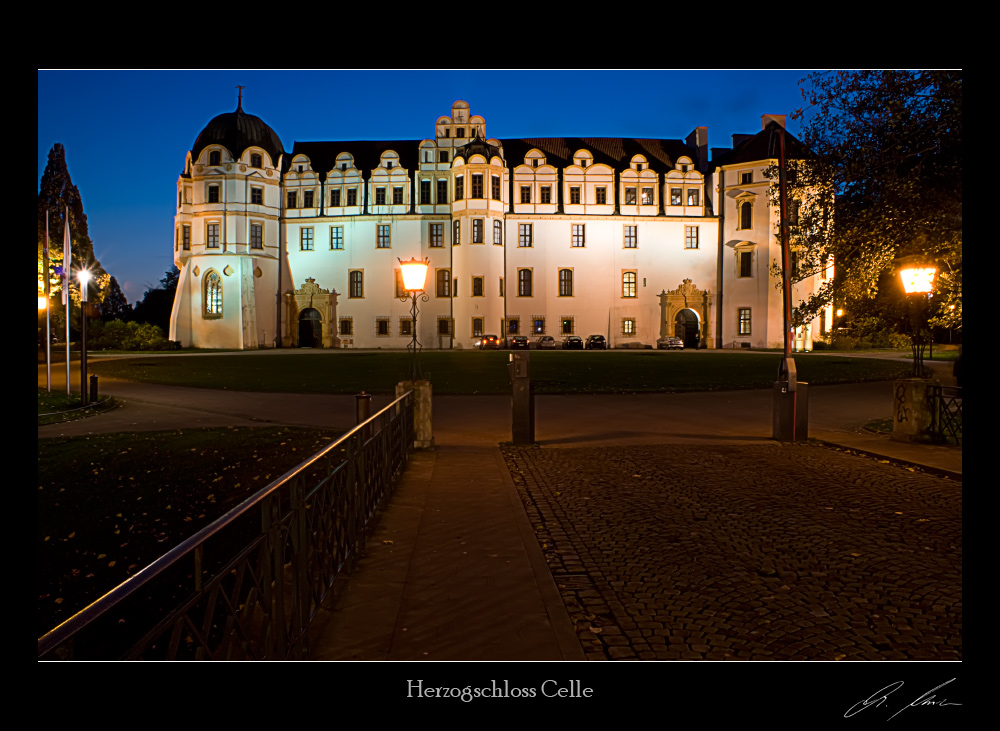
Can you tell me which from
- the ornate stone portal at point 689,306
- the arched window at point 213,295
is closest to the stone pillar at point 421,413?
the arched window at point 213,295

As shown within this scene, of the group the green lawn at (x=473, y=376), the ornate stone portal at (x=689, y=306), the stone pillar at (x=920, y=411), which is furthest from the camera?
the ornate stone portal at (x=689, y=306)

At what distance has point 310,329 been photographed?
60.2 meters

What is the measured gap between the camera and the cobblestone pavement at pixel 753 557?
13.1 feet

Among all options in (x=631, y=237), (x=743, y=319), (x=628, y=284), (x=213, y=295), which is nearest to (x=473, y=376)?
(x=628, y=284)

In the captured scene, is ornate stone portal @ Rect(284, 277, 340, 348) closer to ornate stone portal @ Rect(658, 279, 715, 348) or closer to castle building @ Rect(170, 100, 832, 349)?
castle building @ Rect(170, 100, 832, 349)

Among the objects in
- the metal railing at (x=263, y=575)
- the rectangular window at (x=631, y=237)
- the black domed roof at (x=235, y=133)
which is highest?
the black domed roof at (x=235, y=133)

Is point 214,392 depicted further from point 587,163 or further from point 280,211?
point 587,163

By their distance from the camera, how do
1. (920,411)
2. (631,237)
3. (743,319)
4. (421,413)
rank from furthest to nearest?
(631,237) → (743,319) → (920,411) → (421,413)

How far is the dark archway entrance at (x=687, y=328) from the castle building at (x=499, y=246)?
1.52 ft

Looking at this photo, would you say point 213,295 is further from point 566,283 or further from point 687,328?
point 687,328

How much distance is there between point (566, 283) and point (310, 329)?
21.4 m

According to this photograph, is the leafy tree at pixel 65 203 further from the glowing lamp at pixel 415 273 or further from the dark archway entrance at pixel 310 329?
the glowing lamp at pixel 415 273

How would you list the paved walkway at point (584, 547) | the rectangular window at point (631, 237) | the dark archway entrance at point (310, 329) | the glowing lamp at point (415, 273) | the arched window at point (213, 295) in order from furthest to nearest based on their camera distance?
1. the dark archway entrance at point (310, 329)
2. the rectangular window at point (631, 237)
3. the arched window at point (213, 295)
4. the glowing lamp at point (415, 273)
5. the paved walkway at point (584, 547)
